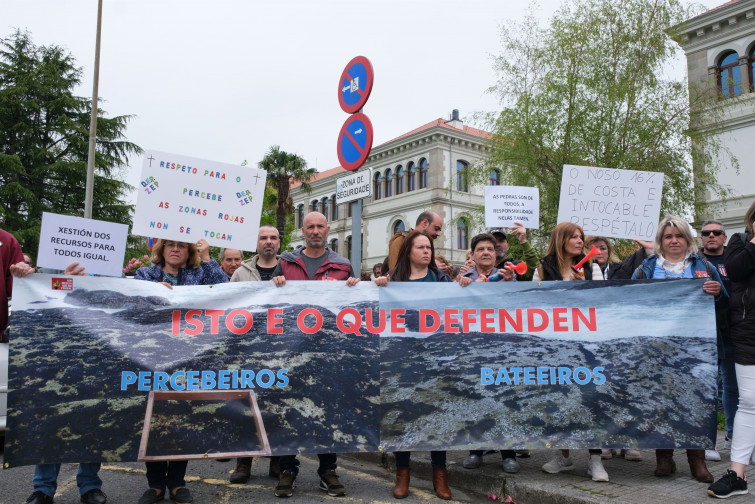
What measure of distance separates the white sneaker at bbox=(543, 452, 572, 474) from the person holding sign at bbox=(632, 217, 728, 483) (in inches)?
24.9

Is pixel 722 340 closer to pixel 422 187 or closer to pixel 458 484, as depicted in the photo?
pixel 458 484

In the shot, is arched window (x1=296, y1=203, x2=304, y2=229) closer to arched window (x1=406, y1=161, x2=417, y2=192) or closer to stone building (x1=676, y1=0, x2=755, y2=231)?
arched window (x1=406, y1=161, x2=417, y2=192)

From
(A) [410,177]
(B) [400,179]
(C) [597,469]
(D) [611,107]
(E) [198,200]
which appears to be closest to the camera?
(C) [597,469]

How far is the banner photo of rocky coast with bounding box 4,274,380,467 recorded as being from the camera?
427 cm

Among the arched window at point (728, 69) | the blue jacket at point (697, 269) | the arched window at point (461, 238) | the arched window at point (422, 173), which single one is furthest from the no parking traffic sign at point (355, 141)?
the arched window at point (422, 173)

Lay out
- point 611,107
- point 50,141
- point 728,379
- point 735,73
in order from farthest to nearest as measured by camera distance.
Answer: point 50,141 → point 735,73 → point 611,107 → point 728,379

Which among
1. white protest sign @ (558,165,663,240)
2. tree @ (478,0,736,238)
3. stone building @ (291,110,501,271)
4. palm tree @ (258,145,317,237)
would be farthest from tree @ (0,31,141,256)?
white protest sign @ (558,165,663,240)

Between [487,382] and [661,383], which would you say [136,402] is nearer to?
[487,382]

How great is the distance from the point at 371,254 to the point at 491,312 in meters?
43.5

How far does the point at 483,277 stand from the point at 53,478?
3.57m

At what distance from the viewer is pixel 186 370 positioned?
454cm

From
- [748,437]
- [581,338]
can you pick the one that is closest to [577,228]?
[581,338]

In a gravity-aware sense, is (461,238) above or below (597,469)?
above

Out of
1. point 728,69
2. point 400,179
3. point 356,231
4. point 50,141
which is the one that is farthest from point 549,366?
point 400,179
